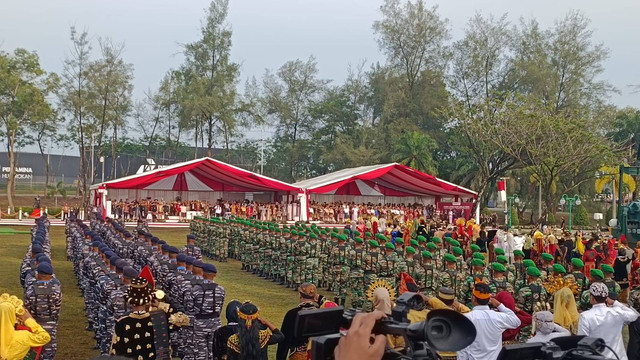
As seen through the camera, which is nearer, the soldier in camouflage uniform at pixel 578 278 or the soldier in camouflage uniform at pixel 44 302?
the soldier in camouflage uniform at pixel 44 302

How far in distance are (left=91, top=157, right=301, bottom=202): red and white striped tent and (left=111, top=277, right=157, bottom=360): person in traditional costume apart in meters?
32.0

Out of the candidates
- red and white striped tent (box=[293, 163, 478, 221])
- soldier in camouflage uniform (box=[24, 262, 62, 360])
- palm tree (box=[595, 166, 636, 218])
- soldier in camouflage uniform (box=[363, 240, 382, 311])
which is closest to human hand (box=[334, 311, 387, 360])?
soldier in camouflage uniform (box=[24, 262, 62, 360])

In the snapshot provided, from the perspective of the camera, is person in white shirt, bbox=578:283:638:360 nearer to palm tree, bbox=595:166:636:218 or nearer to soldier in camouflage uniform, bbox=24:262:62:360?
soldier in camouflage uniform, bbox=24:262:62:360

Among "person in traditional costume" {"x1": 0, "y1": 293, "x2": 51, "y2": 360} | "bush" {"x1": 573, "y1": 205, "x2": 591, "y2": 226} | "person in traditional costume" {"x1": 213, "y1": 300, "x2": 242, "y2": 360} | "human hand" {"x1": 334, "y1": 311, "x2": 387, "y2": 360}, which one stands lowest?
"person in traditional costume" {"x1": 213, "y1": 300, "x2": 242, "y2": 360}

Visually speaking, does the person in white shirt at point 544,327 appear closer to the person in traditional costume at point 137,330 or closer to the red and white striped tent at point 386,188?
the person in traditional costume at point 137,330

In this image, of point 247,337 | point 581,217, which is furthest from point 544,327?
point 581,217

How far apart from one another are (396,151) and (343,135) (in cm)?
952

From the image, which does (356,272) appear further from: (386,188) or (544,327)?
(386,188)

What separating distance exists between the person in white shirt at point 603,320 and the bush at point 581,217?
38699mm

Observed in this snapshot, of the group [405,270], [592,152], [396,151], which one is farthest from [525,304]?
[396,151]

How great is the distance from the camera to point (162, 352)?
6605mm

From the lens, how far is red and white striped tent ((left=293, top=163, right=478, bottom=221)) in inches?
1561

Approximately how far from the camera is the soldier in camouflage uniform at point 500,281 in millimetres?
9070

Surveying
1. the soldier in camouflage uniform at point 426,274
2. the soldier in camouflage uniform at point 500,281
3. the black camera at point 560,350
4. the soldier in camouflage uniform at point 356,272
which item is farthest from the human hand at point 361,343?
the soldier in camouflage uniform at point 356,272
